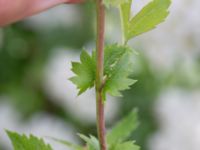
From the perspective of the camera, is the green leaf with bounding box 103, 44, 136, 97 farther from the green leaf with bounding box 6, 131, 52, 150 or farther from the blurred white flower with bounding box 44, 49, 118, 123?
the blurred white flower with bounding box 44, 49, 118, 123

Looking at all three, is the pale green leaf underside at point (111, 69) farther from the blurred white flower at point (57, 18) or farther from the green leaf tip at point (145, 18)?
the blurred white flower at point (57, 18)

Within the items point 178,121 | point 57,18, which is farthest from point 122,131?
point 57,18

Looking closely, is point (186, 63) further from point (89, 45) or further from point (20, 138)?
point (20, 138)

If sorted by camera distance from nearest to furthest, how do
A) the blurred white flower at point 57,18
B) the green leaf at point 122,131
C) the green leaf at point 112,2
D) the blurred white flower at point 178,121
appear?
the green leaf at point 112,2 → the green leaf at point 122,131 → the blurred white flower at point 178,121 → the blurred white flower at point 57,18

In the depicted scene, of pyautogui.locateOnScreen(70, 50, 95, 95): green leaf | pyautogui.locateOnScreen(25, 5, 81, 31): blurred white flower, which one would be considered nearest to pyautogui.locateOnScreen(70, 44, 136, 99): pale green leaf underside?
pyautogui.locateOnScreen(70, 50, 95, 95): green leaf

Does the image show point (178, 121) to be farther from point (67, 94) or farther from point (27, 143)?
point (27, 143)

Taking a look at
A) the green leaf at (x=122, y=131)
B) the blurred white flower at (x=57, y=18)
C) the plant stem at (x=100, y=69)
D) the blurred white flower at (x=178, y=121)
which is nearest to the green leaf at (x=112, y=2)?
the plant stem at (x=100, y=69)

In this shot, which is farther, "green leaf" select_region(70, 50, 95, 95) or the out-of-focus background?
the out-of-focus background
